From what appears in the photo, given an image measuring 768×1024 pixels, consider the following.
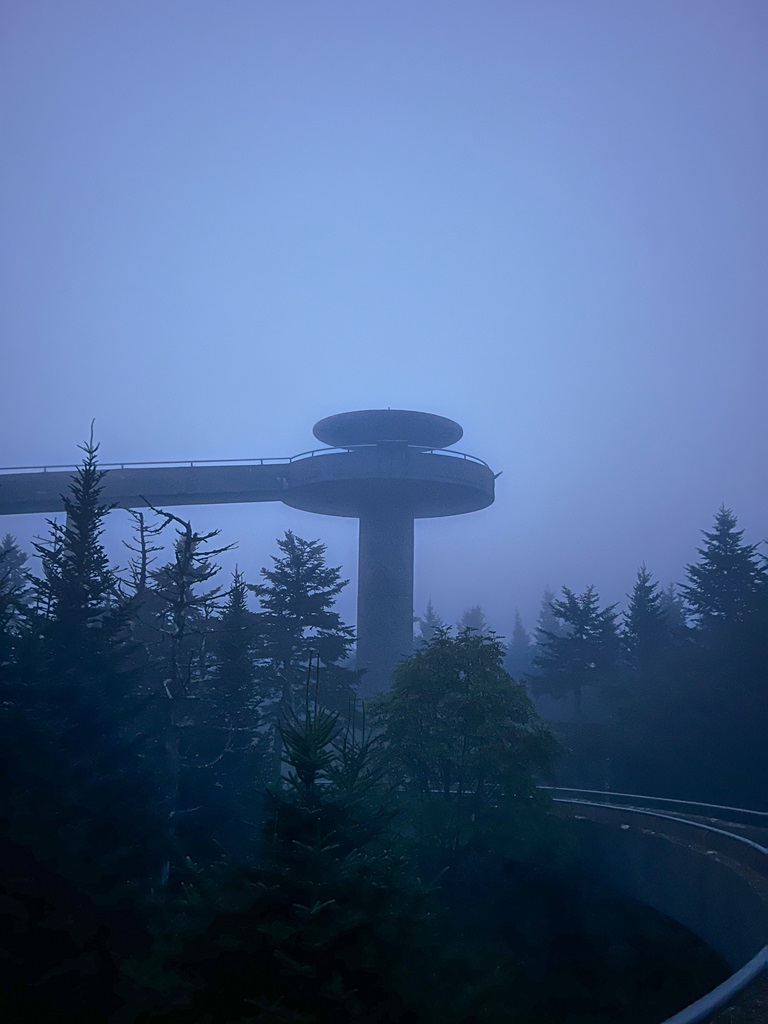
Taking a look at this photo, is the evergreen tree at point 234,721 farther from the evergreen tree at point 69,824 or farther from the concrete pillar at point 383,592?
the concrete pillar at point 383,592

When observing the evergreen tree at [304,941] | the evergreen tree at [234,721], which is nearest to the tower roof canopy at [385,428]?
the evergreen tree at [234,721]

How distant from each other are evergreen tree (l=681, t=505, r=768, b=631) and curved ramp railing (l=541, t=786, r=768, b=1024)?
54.4 ft

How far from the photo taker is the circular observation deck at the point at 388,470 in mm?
59375

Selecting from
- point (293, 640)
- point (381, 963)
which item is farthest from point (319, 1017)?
point (293, 640)

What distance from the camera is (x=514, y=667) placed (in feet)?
376

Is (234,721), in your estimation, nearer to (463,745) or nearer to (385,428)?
(463,745)

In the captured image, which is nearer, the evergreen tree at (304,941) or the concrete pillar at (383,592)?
the evergreen tree at (304,941)

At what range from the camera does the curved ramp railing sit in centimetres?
1124

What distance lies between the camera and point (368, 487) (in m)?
60.1

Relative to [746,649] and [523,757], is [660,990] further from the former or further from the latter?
[746,649]

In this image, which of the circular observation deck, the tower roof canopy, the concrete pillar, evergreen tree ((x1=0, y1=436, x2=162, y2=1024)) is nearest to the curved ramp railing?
evergreen tree ((x1=0, y1=436, x2=162, y2=1024))

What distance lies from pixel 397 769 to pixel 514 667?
284 feet

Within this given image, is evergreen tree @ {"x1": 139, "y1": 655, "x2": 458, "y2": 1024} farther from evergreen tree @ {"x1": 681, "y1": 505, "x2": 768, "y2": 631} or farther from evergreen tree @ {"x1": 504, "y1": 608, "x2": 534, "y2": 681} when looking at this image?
evergreen tree @ {"x1": 504, "y1": 608, "x2": 534, "y2": 681}

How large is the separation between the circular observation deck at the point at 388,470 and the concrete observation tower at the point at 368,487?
88mm
